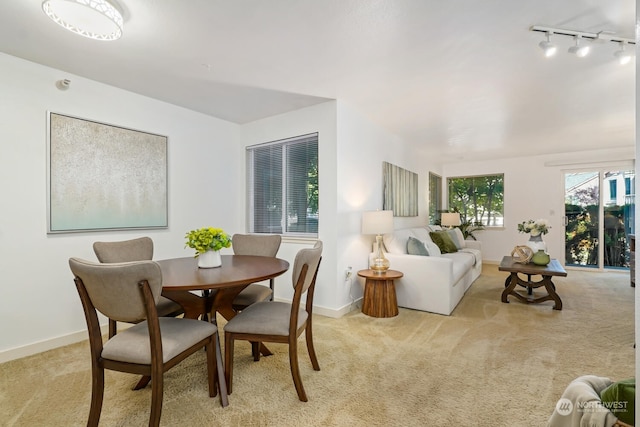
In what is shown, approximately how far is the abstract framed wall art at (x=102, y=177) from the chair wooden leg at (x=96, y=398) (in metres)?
1.71

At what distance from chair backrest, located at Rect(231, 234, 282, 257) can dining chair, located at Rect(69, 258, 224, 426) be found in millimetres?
1342

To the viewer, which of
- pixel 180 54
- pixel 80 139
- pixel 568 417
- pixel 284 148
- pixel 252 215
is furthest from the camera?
pixel 252 215

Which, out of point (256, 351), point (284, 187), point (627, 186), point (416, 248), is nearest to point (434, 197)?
point (627, 186)

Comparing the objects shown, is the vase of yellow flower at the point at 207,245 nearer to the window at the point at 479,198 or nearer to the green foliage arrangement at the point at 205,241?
the green foliage arrangement at the point at 205,241

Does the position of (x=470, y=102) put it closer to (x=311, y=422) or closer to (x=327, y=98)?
(x=327, y=98)

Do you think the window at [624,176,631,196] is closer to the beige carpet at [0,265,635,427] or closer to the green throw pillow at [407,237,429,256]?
the beige carpet at [0,265,635,427]

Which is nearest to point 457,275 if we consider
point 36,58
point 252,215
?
point 252,215

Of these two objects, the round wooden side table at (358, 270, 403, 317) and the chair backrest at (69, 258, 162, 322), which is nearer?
the chair backrest at (69, 258, 162, 322)

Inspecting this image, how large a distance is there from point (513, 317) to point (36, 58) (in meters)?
5.09

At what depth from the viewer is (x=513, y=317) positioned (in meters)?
3.18

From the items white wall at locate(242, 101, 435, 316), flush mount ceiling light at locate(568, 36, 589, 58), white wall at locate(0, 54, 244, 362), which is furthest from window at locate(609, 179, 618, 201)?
white wall at locate(0, 54, 244, 362)

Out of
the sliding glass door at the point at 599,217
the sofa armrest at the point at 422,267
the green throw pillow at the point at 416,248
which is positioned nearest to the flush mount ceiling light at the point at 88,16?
the sofa armrest at the point at 422,267

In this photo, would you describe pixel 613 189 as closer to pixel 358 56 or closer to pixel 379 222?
pixel 379 222

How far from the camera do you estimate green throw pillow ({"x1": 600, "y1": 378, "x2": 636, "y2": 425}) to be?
891mm
